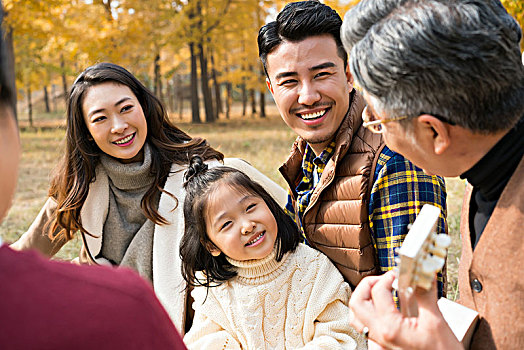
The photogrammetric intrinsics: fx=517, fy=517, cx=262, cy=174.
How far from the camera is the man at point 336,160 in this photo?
7.13 ft

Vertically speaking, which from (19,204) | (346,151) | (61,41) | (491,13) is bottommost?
(19,204)

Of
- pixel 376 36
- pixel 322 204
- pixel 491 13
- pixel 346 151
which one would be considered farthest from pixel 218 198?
pixel 491 13

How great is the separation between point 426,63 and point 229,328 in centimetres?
167

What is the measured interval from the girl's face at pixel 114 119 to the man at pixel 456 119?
198cm

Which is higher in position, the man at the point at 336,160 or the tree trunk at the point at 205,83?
the tree trunk at the point at 205,83

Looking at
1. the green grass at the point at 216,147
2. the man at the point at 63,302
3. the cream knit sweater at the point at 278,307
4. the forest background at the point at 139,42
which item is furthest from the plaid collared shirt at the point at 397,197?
the forest background at the point at 139,42

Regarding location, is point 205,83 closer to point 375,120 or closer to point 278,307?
point 278,307

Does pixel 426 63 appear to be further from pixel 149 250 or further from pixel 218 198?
pixel 149 250

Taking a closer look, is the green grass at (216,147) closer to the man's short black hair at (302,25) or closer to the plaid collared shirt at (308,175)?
the plaid collared shirt at (308,175)

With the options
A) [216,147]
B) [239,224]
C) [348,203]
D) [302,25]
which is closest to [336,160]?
[348,203]

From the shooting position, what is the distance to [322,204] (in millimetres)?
2482

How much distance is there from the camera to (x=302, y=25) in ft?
8.07

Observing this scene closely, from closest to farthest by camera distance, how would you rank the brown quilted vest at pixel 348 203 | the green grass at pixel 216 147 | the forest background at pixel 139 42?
the brown quilted vest at pixel 348 203
the green grass at pixel 216 147
the forest background at pixel 139 42

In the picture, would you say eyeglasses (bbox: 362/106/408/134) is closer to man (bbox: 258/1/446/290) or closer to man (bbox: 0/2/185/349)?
man (bbox: 258/1/446/290)
